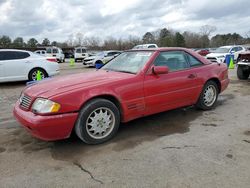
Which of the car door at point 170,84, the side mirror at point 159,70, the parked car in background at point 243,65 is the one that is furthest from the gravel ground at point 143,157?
the parked car in background at point 243,65

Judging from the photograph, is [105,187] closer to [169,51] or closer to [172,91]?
[172,91]

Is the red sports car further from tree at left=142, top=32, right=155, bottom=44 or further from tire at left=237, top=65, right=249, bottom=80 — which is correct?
tree at left=142, top=32, right=155, bottom=44

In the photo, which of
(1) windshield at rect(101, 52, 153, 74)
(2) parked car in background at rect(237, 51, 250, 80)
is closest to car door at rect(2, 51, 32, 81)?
(1) windshield at rect(101, 52, 153, 74)

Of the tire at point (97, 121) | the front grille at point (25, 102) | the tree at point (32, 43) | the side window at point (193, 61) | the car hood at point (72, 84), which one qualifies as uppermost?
the tree at point (32, 43)

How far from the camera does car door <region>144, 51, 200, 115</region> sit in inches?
179

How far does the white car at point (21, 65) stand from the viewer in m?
10.2

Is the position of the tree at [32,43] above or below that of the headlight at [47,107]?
above

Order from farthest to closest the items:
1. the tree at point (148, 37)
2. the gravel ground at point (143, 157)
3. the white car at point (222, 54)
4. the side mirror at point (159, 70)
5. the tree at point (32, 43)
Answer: the tree at point (148, 37), the tree at point (32, 43), the white car at point (222, 54), the side mirror at point (159, 70), the gravel ground at point (143, 157)

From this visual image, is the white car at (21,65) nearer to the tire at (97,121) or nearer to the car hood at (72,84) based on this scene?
the car hood at (72,84)

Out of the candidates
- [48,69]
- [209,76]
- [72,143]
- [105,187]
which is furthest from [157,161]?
[48,69]

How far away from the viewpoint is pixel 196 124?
4.88m

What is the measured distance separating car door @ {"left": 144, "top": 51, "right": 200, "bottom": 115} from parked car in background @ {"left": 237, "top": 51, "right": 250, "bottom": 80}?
5753mm

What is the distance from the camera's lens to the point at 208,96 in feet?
19.0

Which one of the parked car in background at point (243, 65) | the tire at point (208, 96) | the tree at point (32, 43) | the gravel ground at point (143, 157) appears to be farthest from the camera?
the tree at point (32, 43)
